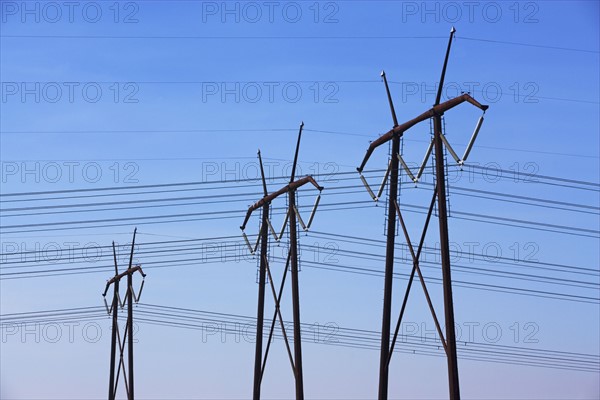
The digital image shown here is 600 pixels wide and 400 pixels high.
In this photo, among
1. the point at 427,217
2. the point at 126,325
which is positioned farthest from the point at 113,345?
the point at 427,217

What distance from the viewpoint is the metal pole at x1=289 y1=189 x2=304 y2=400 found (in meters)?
50.0

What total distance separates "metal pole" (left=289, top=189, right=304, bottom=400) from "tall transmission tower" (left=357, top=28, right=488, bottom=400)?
250 inches

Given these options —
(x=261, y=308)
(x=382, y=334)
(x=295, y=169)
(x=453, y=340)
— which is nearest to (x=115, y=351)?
(x=261, y=308)

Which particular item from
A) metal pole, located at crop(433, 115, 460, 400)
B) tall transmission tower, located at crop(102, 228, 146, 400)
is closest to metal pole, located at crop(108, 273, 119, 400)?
tall transmission tower, located at crop(102, 228, 146, 400)

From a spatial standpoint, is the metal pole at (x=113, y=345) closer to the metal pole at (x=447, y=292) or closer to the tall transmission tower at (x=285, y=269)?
the tall transmission tower at (x=285, y=269)

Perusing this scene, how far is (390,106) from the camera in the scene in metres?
46.2

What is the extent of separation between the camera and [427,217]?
40.1 meters

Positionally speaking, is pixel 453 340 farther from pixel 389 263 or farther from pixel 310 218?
pixel 310 218

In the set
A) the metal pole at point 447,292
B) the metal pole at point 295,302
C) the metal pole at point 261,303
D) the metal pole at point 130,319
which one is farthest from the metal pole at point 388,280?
the metal pole at point 130,319

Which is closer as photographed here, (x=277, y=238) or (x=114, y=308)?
(x=277, y=238)

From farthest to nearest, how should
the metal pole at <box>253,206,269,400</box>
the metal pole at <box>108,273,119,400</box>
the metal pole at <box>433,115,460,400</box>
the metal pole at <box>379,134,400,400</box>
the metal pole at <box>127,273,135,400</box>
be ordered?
the metal pole at <box>108,273,119,400</box> < the metal pole at <box>127,273,135,400</box> < the metal pole at <box>253,206,269,400</box> < the metal pole at <box>379,134,400,400</box> < the metal pole at <box>433,115,460,400</box>

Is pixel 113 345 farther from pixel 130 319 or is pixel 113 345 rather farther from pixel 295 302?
pixel 295 302

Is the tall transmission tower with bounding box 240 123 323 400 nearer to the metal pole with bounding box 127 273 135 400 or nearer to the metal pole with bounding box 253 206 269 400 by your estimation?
the metal pole with bounding box 253 206 269 400

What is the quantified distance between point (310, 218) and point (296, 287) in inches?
128
